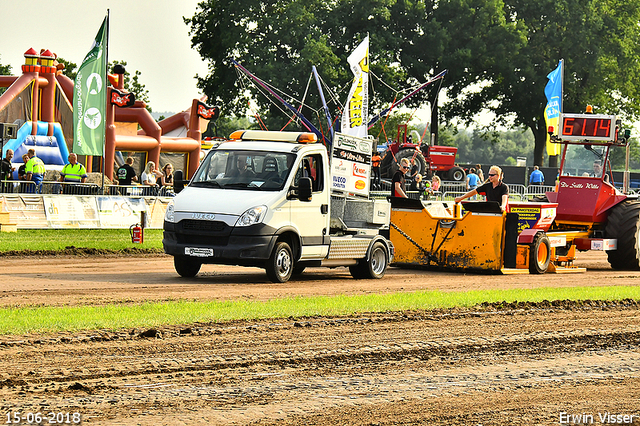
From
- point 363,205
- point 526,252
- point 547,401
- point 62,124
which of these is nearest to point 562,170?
point 526,252

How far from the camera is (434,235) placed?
18.0 meters

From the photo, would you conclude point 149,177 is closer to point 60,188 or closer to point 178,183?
point 60,188

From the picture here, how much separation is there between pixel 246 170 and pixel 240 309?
4305 millimetres

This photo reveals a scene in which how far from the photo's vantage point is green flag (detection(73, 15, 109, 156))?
2308cm

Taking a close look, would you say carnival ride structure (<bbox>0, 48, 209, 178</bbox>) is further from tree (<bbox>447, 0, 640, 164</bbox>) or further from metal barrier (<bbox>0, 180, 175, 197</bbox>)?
tree (<bbox>447, 0, 640, 164</bbox>)

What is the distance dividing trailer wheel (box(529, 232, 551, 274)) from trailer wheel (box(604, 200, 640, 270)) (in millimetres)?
2302

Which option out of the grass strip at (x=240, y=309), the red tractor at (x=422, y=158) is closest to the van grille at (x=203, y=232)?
the grass strip at (x=240, y=309)

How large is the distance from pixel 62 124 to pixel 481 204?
66.4 feet

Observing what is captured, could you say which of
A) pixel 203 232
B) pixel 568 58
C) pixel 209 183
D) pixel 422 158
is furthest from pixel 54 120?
pixel 568 58

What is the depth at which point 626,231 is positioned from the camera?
19.5 metres

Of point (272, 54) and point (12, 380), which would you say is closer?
point (12, 380)

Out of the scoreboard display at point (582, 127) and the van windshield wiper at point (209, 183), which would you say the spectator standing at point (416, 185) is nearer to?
the scoreboard display at point (582, 127)

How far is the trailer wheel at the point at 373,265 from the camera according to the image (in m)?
16.3

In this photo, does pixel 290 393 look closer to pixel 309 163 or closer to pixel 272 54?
pixel 309 163
